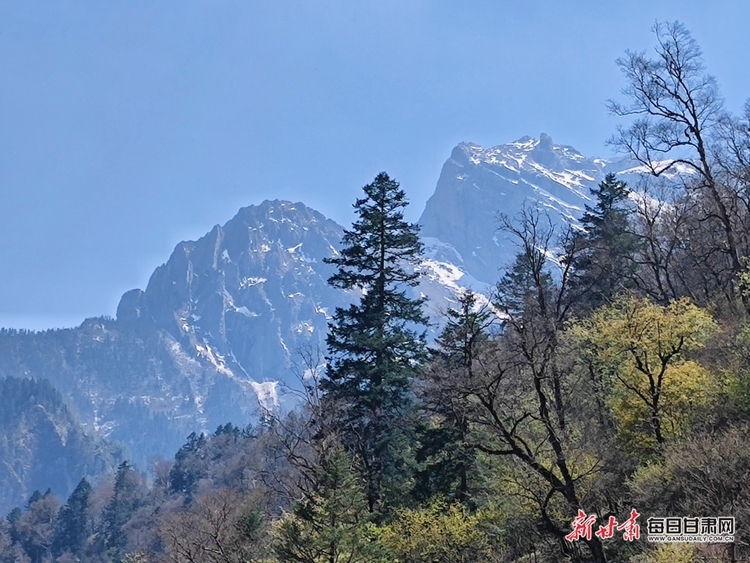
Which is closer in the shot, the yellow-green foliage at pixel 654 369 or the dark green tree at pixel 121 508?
the yellow-green foliage at pixel 654 369

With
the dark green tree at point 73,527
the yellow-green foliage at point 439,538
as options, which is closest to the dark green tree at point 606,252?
the yellow-green foliage at point 439,538

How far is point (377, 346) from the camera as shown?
24.9m

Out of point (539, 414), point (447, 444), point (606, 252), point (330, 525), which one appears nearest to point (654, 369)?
point (539, 414)

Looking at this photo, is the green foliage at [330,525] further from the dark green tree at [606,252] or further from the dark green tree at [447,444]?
the dark green tree at [606,252]

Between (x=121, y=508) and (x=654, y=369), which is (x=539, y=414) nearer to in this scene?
(x=654, y=369)

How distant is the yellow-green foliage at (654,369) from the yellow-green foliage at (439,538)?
15.8ft

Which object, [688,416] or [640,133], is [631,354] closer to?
[688,416]

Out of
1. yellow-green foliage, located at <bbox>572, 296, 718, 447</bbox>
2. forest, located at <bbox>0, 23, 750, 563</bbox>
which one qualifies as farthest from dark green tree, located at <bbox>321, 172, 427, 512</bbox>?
yellow-green foliage, located at <bbox>572, 296, 718, 447</bbox>

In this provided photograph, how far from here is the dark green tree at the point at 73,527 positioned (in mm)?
114312

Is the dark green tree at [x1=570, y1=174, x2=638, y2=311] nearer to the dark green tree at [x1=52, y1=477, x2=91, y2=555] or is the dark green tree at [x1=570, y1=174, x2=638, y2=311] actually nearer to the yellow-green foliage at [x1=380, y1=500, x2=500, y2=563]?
the yellow-green foliage at [x1=380, y1=500, x2=500, y2=563]

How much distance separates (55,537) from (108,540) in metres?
13.6

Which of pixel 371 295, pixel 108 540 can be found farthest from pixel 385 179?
pixel 108 540

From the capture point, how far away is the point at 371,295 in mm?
26703

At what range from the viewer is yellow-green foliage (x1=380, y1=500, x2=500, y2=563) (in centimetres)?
1831
